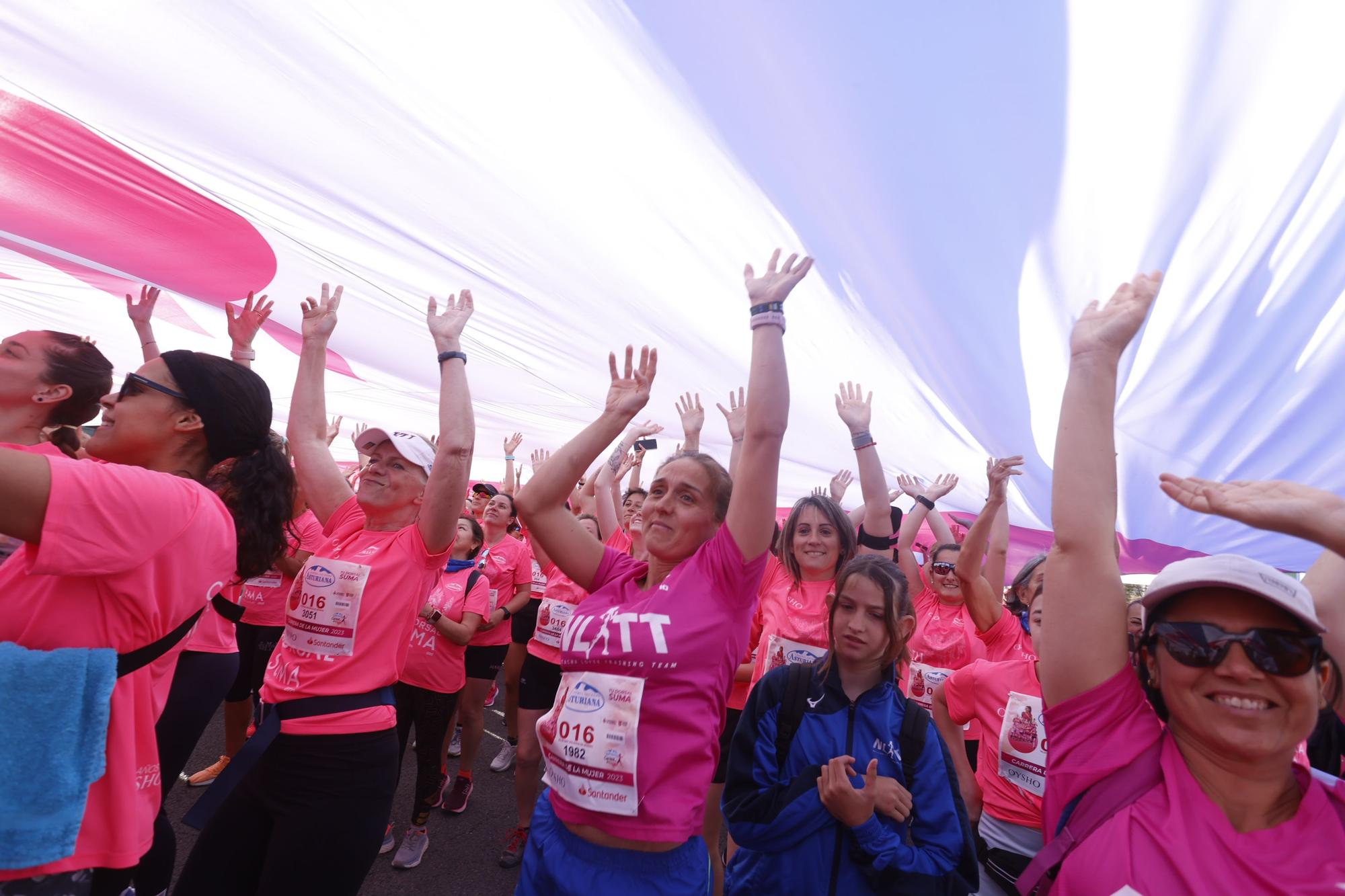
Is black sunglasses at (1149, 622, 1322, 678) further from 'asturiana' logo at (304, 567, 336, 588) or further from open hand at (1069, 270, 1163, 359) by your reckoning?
'asturiana' logo at (304, 567, 336, 588)

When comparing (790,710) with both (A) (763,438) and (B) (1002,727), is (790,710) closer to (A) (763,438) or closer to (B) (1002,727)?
(A) (763,438)

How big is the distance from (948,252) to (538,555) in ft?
9.83

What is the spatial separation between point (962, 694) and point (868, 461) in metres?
1.18

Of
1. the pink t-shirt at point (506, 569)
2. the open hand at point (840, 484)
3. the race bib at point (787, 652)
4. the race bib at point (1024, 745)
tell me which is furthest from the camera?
the open hand at point (840, 484)

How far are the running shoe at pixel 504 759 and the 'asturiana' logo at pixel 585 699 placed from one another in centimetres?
369

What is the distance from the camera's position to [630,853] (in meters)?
1.50

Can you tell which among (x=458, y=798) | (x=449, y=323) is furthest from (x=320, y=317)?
(x=458, y=798)

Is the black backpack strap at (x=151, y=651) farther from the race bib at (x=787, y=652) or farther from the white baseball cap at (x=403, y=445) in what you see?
the race bib at (x=787, y=652)

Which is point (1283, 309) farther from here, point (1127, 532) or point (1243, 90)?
point (1127, 532)

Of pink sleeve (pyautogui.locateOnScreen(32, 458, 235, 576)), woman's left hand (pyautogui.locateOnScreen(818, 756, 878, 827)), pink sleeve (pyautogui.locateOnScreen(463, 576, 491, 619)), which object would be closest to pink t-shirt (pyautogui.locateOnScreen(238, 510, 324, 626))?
pink sleeve (pyautogui.locateOnScreen(463, 576, 491, 619))

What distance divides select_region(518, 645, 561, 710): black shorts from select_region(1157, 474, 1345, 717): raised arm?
339 cm

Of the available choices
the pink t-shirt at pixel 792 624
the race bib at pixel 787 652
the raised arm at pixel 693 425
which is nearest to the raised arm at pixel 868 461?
the pink t-shirt at pixel 792 624

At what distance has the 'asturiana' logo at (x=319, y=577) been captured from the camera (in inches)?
86.8

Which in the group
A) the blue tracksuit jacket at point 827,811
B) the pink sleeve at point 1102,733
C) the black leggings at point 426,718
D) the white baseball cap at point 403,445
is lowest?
the black leggings at point 426,718
